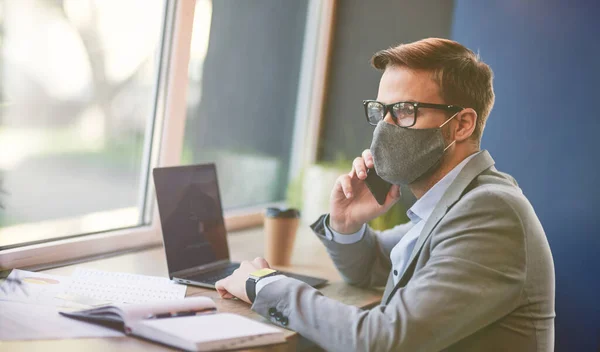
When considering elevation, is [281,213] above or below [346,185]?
below

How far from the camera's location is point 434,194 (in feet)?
5.35

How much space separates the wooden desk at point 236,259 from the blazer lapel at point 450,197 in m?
0.28

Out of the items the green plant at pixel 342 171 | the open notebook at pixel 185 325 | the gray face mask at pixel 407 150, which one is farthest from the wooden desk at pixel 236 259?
the gray face mask at pixel 407 150

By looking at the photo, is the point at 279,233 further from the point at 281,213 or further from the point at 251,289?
the point at 251,289

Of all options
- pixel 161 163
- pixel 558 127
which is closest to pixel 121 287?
pixel 161 163

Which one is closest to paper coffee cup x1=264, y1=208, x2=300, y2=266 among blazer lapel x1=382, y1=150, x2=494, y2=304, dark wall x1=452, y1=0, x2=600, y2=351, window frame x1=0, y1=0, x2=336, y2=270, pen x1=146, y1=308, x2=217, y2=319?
window frame x1=0, y1=0, x2=336, y2=270

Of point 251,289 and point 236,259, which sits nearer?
point 251,289

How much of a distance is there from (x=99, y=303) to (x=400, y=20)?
1.89 m

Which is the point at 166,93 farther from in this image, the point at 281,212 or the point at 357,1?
the point at 357,1

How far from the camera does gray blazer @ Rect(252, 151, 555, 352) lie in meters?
1.29

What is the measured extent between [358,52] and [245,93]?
609 mm

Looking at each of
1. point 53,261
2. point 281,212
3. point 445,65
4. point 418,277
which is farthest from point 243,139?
point 418,277

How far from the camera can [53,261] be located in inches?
71.4

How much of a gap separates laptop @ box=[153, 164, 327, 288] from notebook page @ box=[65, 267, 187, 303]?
0.24 ft
